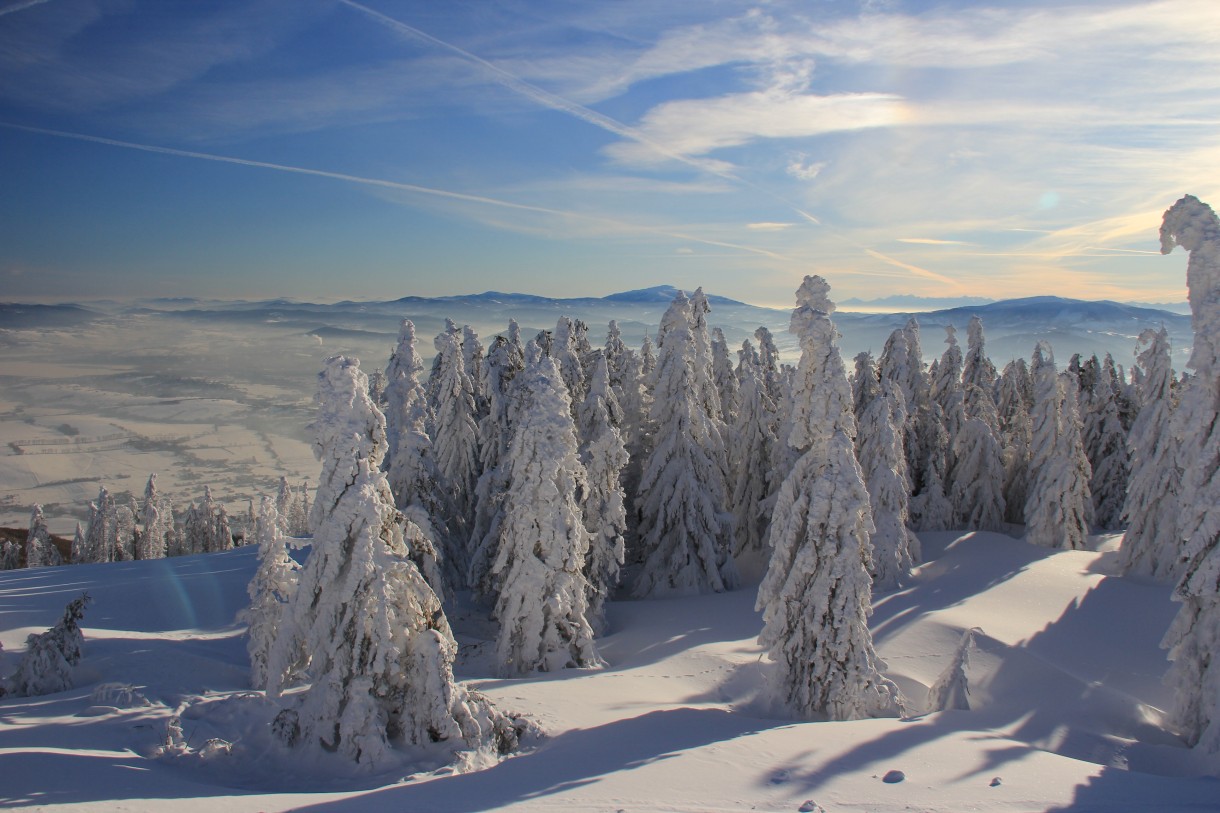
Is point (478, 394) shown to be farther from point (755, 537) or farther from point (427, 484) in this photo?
point (755, 537)

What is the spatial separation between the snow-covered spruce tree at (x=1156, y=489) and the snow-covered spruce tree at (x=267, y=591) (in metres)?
33.2

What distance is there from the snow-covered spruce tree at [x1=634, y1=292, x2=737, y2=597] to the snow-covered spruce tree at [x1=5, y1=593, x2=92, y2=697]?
21.3 m

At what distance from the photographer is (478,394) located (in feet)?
118

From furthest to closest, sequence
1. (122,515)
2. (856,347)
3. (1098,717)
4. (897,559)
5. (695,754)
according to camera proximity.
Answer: (122,515)
(856,347)
(897,559)
(1098,717)
(695,754)

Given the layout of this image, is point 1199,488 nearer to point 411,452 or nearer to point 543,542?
point 543,542

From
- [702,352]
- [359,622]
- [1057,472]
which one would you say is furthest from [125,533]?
[1057,472]

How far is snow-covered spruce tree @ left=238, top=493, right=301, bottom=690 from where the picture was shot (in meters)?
19.1

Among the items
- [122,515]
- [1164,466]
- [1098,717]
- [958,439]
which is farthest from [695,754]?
[122,515]

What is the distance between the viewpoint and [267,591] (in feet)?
64.0

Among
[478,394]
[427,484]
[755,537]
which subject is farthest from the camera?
[755,537]

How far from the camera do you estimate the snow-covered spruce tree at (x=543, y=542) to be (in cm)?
2219

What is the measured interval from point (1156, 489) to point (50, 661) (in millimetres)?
40333

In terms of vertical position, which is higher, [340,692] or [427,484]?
[427,484]

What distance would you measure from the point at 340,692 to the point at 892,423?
26.6 metres
